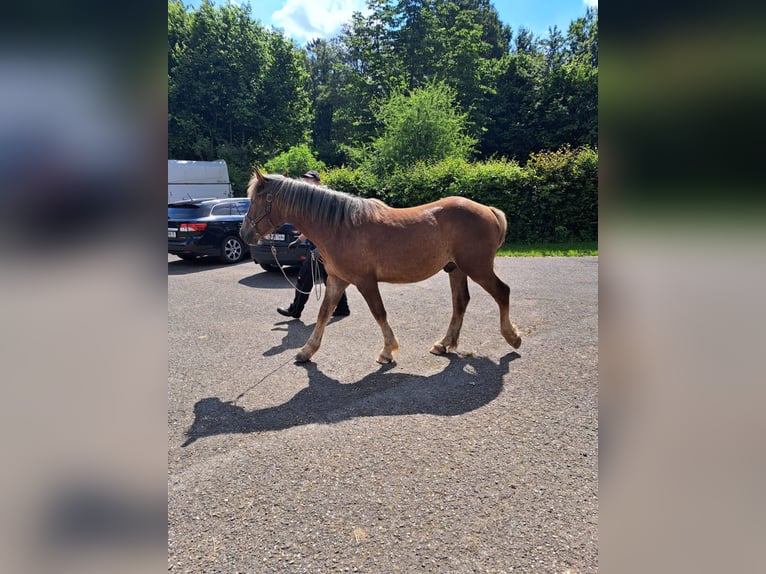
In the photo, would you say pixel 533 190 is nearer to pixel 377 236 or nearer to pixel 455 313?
pixel 455 313

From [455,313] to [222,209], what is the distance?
338 inches

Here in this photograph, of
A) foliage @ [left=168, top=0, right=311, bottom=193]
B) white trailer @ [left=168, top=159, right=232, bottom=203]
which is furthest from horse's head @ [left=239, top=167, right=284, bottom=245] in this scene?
foliage @ [left=168, top=0, right=311, bottom=193]

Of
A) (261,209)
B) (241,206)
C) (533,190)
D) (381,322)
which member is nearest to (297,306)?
(261,209)

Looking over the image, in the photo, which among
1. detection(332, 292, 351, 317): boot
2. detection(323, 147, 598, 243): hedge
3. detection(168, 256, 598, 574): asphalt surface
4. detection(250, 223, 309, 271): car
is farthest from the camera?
detection(323, 147, 598, 243): hedge

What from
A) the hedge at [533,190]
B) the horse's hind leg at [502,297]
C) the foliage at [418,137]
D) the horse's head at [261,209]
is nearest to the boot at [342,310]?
the horse's head at [261,209]

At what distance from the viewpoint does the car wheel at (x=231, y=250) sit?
11.3 metres

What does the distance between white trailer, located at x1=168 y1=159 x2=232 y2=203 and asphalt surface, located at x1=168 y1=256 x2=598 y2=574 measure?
1926cm

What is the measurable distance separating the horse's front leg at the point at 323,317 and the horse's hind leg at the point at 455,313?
133cm

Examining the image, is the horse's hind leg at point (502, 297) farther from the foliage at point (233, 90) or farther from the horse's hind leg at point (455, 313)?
the foliage at point (233, 90)

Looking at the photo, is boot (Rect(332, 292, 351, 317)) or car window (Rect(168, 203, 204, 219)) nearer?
boot (Rect(332, 292, 351, 317))

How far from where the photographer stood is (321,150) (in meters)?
40.6

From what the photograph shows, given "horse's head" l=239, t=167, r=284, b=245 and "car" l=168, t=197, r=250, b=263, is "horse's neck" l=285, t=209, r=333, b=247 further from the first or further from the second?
"car" l=168, t=197, r=250, b=263

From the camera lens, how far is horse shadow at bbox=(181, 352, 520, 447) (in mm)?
3398
